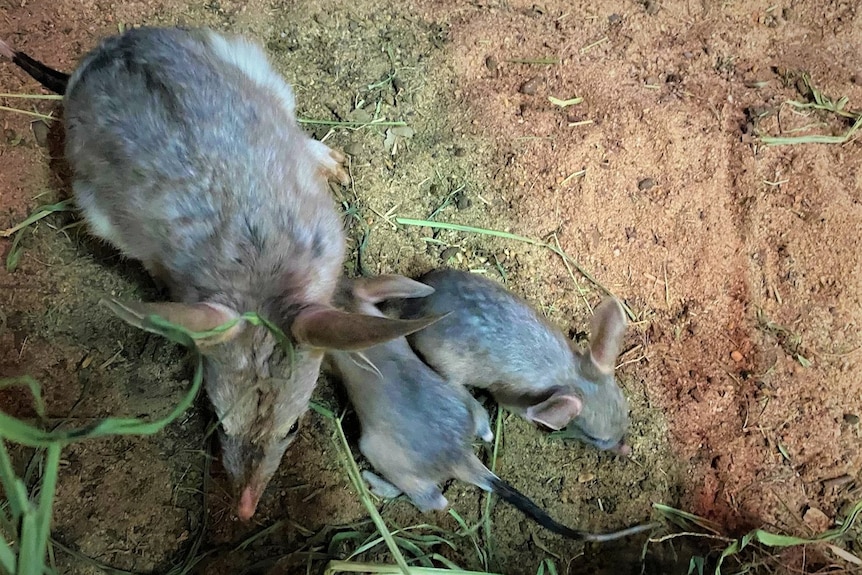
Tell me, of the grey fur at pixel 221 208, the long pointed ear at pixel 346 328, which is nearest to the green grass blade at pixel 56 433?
the long pointed ear at pixel 346 328

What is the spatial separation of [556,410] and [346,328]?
138 centimetres

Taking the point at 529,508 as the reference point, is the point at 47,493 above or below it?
above

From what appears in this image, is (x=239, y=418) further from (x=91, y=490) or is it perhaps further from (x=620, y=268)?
(x=620, y=268)

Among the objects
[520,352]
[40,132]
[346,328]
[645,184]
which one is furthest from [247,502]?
[645,184]

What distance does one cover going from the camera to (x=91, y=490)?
11.2ft

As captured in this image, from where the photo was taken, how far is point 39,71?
3830mm

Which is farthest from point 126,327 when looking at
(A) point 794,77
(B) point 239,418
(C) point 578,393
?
(A) point 794,77

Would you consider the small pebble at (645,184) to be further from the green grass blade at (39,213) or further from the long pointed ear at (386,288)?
the green grass blade at (39,213)

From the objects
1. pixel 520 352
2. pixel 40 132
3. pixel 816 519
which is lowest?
pixel 816 519

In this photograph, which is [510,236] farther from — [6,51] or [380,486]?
[6,51]

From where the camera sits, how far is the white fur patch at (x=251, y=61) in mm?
3494

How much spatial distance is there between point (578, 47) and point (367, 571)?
335 centimetres

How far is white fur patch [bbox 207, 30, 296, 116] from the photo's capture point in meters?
3.49

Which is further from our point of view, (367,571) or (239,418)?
(367,571)
